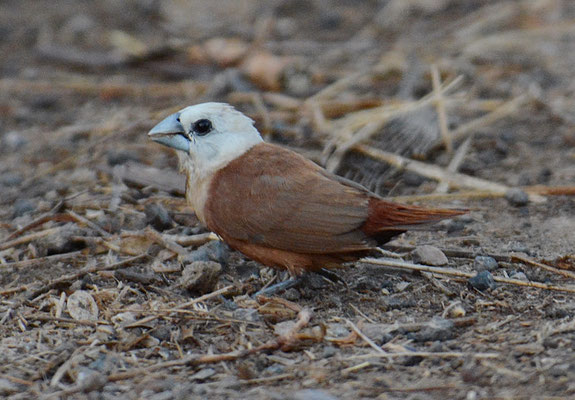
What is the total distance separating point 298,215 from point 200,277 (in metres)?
0.52

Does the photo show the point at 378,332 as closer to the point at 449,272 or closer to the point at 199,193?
the point at 449,272

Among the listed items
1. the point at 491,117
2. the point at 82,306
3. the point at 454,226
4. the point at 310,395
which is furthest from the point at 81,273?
the point at 491,117

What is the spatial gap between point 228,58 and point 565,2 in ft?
13.2

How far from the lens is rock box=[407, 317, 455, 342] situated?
3404 mm

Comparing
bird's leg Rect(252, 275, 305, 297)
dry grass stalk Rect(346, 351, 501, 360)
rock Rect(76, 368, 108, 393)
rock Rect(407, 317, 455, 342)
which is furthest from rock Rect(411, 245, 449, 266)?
rock Rect(76, 368, 108, 393)

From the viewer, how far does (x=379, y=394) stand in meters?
2.99

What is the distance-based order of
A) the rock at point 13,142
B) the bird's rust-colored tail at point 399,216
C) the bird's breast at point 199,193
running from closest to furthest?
the bird's rust-colored tail at point 399,216
the bird's breast at point 199,193
the rock at point 13,142

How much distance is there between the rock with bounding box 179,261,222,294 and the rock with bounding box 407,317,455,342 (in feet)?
3.18

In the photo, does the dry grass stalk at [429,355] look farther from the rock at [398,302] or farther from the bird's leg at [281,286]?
the bird's leg at [281,286]

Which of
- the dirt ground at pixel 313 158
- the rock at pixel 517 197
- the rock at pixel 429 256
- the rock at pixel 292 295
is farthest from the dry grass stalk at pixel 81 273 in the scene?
the rock at pixel 517 197

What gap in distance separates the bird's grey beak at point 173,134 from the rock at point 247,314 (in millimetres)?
903

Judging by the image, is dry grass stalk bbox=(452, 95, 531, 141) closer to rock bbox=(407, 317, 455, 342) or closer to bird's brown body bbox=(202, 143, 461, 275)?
bird's brown body bbox=(202, 143, 461, 275)

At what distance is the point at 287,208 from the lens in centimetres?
382

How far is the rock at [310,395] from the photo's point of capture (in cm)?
290
